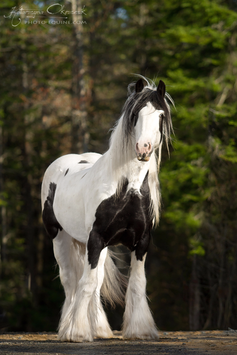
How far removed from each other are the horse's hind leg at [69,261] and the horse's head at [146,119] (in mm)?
2302

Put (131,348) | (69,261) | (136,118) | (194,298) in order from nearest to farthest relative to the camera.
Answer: (131,348), (136,118), (69,261), (194,298)

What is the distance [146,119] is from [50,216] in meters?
2.69

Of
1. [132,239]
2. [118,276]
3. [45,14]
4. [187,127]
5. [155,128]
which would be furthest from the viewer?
Answer: [45,14]

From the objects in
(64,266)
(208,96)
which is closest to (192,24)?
(208,96)

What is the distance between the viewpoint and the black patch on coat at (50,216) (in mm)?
6414

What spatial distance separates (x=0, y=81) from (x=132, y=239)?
54.3ft

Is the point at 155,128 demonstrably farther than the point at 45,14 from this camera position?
No

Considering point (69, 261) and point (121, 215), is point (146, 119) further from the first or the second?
point (69, 261)

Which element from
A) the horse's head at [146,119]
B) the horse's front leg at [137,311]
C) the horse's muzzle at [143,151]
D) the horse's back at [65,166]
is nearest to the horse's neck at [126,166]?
the horse's head at [146,119]

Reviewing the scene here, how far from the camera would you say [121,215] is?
15.3 ft

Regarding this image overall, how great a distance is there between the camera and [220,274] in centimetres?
859

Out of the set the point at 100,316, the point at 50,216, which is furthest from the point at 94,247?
the point at 50,216

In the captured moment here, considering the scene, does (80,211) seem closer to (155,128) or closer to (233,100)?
(155,128)

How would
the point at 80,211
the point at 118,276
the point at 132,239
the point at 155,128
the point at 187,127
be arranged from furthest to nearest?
1. the point at 187,127
2. the point at 118,276
3. the point at 80,211
4. the point at 132,239
5. the point at 155,128
